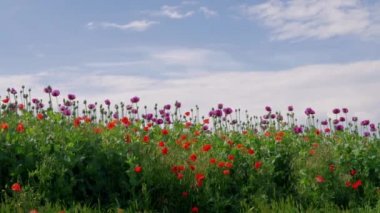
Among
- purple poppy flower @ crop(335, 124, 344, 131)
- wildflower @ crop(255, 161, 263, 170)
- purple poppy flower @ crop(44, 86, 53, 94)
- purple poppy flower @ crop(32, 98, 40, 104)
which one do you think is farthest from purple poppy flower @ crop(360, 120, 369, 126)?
purple poppy flower @ crop(32, 98, 40, 104)

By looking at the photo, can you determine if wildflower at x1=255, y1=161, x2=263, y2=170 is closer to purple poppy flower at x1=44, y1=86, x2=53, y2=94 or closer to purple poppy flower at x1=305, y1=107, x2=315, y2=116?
purple poppy flower at x1=44, y1=86, x2=53, y2=94

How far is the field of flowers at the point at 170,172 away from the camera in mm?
6879

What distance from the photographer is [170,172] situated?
7621 millimetres

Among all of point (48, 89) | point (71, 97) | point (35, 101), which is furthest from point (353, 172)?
point (35, 101)

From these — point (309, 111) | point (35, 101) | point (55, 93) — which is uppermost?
point (55, 93)

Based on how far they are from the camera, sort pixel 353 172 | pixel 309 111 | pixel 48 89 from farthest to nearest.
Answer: pixel 309 111 < pixel 48 89 < pixel 353 172

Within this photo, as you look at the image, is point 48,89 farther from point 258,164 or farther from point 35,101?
point 258,164

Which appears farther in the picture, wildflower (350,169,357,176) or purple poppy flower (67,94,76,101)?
purple poppy flower (67,94,76,101)

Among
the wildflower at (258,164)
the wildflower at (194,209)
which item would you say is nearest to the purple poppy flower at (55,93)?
the wildflower at (258,164)

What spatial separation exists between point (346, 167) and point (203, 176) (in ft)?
8.32

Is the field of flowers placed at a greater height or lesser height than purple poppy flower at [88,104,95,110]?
lesser

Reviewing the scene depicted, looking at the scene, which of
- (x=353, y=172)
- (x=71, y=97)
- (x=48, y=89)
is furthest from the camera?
(x=48, y=89)

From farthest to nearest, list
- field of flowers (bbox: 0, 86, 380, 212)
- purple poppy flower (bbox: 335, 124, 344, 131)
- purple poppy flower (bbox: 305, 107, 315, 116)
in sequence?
purple poppy flower (bbox: 305, 107, 315, 116) < purple poppy flower (bbox: 335, 124, 344, 131) < field of flowers (bbox: 0, 86, 380, 212)

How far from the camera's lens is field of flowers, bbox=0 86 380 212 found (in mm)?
6879
